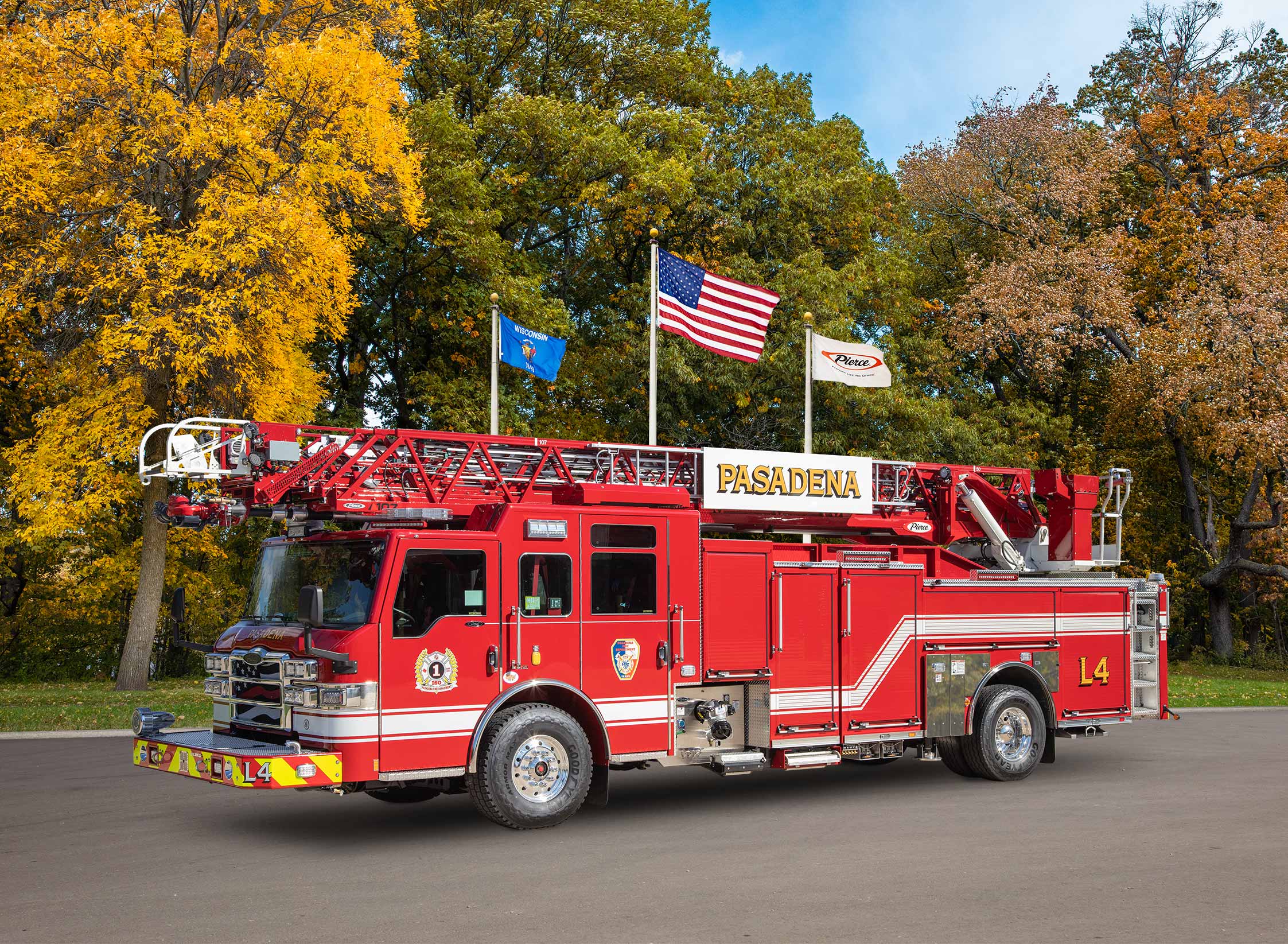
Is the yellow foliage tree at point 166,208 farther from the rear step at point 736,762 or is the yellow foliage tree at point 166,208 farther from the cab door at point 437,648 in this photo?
the rear step at point 736,762

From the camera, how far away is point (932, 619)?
1311 cm

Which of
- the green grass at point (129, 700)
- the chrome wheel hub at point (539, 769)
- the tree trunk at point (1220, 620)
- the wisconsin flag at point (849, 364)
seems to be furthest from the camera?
the tree trunk at point (1220, 620)

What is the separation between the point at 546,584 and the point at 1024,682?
6180 millimetres

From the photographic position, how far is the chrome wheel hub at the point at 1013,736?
44.6 ft

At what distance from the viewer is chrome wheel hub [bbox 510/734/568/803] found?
33.5ft

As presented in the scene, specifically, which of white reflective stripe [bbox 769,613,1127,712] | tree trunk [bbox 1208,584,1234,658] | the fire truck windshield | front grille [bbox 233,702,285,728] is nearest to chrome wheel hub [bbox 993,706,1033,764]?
white reflective stripe [bbox 769,613,1127,712]

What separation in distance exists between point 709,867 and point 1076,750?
904cm

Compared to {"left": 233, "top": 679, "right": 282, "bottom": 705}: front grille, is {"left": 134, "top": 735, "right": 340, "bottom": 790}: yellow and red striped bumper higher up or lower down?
lower down

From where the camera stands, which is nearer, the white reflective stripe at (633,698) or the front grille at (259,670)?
the front grille at (259,670)

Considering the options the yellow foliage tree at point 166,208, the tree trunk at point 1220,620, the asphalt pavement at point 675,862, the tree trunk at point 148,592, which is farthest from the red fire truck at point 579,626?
the tree trunk at point 1220,620

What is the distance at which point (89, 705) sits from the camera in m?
20.4

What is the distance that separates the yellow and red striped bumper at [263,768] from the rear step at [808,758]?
4.41m

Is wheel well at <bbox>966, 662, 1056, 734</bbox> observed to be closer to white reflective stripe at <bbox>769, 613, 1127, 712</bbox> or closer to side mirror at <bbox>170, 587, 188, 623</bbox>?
white reflective stripe at <bbox>769, 613, 1127, 712</bbox>

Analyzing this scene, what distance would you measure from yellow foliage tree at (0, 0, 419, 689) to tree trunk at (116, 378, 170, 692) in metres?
0.04
